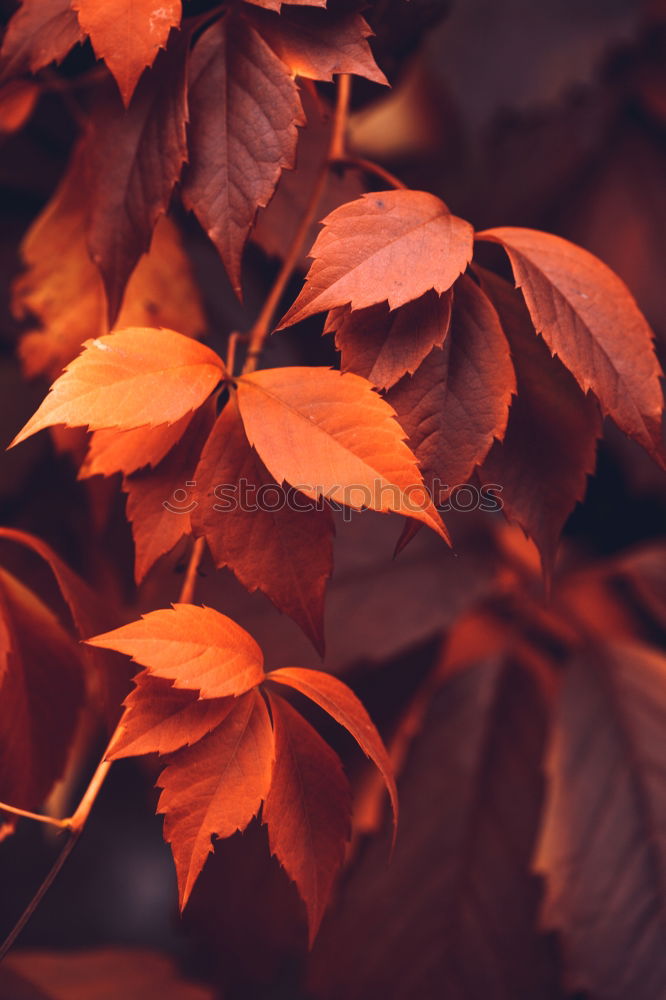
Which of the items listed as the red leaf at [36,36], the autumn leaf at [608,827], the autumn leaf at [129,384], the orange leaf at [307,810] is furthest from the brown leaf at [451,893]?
the red leaf at [36,36]

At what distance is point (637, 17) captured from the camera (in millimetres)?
710

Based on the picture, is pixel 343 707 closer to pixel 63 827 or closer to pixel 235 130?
pixel 63 827

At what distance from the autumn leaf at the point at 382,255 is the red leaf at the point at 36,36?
152mm

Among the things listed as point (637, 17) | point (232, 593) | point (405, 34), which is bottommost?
point (232, 593)

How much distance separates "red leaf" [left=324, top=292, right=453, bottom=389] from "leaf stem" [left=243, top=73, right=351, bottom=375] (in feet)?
0.29

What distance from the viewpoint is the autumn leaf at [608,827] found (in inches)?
18.9

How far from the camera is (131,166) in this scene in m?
0.37

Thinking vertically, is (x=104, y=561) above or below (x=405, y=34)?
below

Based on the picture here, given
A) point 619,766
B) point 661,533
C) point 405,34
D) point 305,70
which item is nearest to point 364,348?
point 305,70

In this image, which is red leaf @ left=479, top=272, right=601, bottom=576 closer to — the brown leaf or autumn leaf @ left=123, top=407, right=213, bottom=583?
autumn leaf @ left=123, top=407, right=213, bottom=583

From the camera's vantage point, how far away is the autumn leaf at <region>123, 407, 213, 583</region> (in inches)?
12.7

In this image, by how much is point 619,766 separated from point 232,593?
11.0 inches

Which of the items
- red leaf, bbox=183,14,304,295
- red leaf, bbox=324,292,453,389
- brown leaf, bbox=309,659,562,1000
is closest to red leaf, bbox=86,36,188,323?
red leaf, bbox=183,14,304,295

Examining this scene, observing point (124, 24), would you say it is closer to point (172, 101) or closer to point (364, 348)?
point (172, 101)
